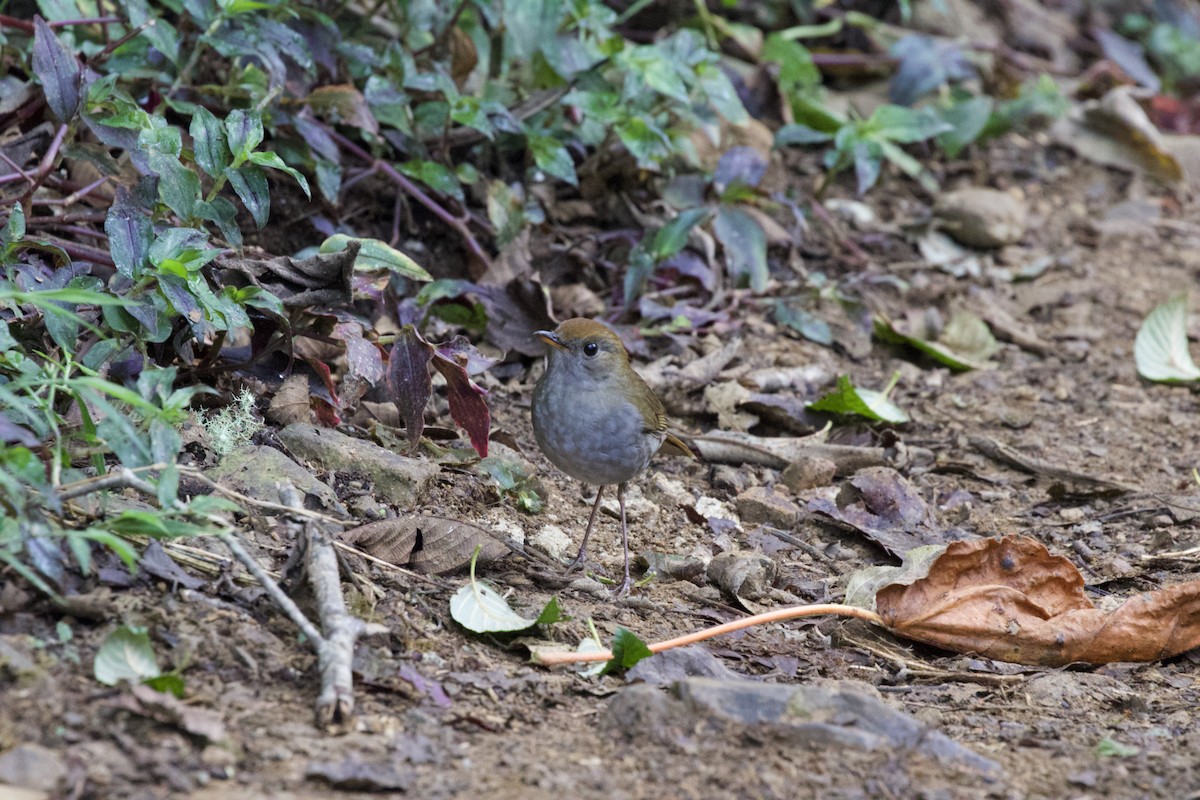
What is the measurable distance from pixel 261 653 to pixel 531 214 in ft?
10.5

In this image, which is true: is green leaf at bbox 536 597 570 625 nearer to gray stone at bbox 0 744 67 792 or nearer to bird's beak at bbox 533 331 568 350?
gray stone at bbox 0 744 67 792

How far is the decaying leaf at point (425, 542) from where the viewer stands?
3578 mm

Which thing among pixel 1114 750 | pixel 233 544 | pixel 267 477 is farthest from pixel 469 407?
pixel 1114 750

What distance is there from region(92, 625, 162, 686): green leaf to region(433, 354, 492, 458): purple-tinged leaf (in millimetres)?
1548

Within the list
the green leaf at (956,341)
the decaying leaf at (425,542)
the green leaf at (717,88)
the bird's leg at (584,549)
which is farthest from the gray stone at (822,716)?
the green leaf at (717,88)

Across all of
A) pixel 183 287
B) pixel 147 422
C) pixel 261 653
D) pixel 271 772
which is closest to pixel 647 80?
pixel 183 287

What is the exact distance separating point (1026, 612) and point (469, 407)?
6.06 ft

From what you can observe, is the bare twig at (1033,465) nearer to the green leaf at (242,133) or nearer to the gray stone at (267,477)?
the gray stone at (267,477)

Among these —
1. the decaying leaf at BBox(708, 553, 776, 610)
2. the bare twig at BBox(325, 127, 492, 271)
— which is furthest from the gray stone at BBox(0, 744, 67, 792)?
the bare twig at BBox(325, 127, 492, 271)

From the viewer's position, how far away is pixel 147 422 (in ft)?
10.4

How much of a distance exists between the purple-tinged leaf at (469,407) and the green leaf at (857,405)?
72.7 inches

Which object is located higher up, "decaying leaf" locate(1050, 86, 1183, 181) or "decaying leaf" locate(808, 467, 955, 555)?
"decaying leaf" locate(808, 467, 955, 555)

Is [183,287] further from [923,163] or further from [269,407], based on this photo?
[923,163]

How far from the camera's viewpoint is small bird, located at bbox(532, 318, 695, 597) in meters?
4.37
